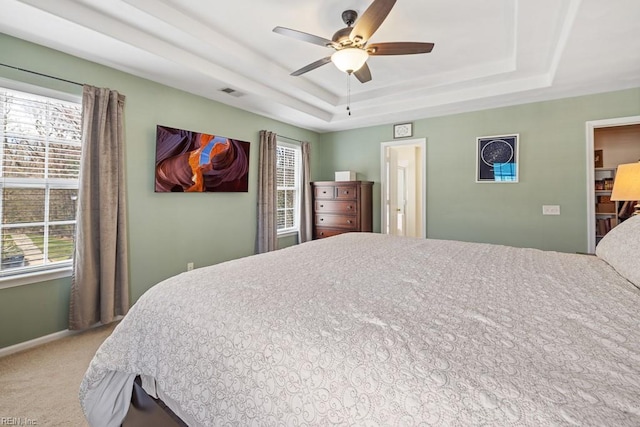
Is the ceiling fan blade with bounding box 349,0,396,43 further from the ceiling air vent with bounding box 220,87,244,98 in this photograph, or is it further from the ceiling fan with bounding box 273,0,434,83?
the ceiling air vent with bounding box 220,87,244,98

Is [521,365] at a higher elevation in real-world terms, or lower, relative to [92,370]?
higher

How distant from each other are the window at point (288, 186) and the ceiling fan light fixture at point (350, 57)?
8.56 feet

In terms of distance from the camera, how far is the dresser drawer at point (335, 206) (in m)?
4.62

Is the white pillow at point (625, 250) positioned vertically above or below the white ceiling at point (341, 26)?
below

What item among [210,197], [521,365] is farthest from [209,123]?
[521,365]

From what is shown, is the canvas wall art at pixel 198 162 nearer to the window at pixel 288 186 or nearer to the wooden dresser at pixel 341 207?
the window at pixel 288 186

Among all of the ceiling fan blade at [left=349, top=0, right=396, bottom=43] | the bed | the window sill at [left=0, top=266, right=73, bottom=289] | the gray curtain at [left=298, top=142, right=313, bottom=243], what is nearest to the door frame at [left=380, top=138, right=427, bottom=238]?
the gray curtain at [left=298, top=142, right=313, bottom=243]

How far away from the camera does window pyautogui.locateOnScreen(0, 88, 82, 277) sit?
2287mm

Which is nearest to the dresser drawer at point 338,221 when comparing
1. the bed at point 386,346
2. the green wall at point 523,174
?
the green wall at point 523,174

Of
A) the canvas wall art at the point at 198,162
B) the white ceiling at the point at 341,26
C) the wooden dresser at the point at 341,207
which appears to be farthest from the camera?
the wooden dresser at the point at 341,207

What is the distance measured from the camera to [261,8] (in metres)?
2.29

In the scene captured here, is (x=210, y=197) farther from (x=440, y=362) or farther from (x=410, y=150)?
(x=410, y=150)

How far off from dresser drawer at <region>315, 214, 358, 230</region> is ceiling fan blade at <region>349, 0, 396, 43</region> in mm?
2882

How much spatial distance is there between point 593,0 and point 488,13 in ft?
2.18
